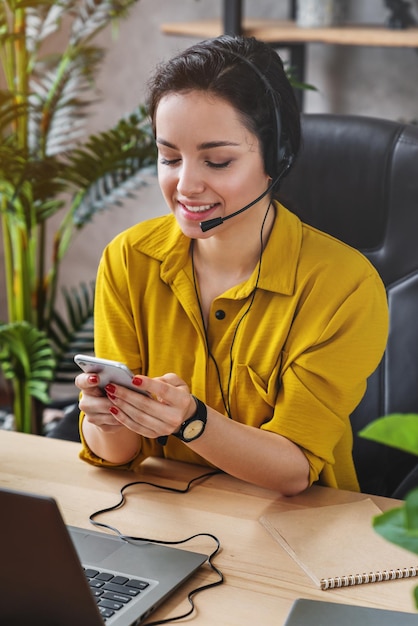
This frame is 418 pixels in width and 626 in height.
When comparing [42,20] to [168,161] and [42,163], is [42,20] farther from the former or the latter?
[168,161]

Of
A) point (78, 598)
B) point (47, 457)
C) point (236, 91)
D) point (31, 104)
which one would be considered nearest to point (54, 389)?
point (31, 104)

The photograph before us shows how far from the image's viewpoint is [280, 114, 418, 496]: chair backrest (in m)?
1.45

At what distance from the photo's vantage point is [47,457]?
4.37 ft

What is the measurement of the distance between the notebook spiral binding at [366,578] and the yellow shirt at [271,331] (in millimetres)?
249

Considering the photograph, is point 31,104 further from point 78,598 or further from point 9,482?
point 78,598

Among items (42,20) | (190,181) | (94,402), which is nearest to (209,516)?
(94,402)

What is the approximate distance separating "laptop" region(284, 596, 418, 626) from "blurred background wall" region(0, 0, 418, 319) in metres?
1.59

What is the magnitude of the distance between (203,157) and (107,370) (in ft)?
1.08

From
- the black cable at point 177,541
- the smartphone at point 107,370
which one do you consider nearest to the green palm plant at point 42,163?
the black cable at point 177,541

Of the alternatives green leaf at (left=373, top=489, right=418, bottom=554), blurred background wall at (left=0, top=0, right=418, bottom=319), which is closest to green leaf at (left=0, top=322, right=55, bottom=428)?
blurred background wall at (left=0, top=0, right=418, bottom=319)

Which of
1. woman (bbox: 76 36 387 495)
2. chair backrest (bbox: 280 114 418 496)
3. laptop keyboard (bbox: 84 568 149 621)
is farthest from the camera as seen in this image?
chair backrest (bbox: 280 114 418 496)

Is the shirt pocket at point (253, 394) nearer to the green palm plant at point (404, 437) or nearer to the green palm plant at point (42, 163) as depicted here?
the green palm plant at point (404, 437)

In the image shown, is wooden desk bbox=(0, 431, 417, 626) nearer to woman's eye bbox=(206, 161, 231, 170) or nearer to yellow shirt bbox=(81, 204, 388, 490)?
yellow shirt bbox=(81, 204, 388, 490)

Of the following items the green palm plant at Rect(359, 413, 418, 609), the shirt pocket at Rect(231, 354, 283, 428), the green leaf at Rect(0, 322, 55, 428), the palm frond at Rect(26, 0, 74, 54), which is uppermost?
the palm frond at Rect(26, 0, 74, 54)
